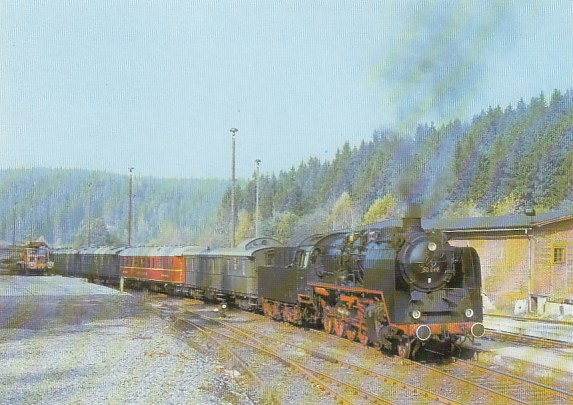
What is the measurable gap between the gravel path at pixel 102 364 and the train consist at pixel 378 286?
353 cm

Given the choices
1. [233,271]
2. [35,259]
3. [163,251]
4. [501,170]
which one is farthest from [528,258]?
[35,259]

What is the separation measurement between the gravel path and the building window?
15.6 meters

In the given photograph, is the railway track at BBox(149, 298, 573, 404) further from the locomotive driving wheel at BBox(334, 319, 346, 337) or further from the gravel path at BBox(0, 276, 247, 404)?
the gravel path at BBox(0, 276, 247, 404)

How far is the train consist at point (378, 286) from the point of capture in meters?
13.1

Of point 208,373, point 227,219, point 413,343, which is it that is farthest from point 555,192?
point 227,219

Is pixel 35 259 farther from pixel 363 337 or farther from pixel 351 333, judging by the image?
pixel 363 337

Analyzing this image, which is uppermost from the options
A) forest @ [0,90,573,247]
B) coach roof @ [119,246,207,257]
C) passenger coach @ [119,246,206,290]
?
forest @ [0,90,573,247]

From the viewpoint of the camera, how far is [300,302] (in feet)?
61.3

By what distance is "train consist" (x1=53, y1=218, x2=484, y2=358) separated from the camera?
43.1ft

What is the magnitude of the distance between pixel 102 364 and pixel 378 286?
582 cm

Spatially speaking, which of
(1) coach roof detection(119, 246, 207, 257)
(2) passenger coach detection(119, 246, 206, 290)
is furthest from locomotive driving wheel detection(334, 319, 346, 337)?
(1) coach roof detection(119, 246, 207, 257)

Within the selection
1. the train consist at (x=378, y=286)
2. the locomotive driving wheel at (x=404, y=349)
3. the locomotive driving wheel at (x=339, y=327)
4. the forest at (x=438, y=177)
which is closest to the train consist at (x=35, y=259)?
the forest at (x=438, y=177)

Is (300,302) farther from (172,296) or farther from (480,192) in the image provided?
(480,192)

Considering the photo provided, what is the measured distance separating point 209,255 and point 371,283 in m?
15.7
